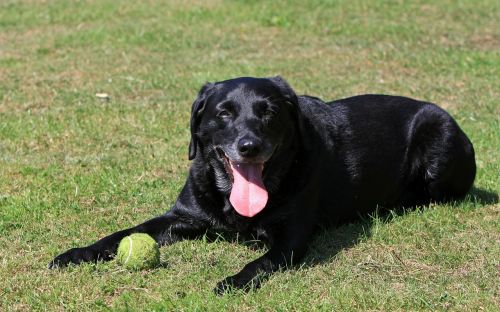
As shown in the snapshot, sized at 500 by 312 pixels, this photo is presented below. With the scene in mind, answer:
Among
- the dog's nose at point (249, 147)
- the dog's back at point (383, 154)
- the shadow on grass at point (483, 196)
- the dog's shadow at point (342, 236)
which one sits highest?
the dog's nose at point (249, 147)

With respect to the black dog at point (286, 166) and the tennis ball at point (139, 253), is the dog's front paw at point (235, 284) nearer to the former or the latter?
the black dog at point (286, 166)

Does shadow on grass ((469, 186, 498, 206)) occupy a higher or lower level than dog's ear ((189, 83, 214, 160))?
lower

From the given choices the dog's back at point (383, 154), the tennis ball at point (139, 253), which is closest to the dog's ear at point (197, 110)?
the dog's back at point (383, 154)

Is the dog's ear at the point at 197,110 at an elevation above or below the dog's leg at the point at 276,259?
above

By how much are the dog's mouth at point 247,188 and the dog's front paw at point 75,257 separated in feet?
2.94

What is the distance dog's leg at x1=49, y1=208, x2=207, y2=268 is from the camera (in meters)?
4.91

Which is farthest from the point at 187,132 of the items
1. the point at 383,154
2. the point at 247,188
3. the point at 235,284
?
the point at 235,284

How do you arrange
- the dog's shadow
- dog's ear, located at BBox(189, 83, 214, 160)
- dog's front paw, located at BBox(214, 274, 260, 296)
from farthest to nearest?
dog's ear, located at BBox(189, 83, 214, 160)
the dog's shadow
dog's front paw, located at BBox(214, 274, 260, 296)

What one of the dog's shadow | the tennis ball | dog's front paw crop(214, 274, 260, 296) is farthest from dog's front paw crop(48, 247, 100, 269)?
the dog's shadow

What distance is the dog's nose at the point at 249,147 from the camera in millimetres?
4770

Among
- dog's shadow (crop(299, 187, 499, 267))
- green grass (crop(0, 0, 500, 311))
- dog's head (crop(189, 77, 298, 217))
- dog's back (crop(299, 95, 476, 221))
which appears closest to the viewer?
green grass (crop(0, 0, 500, 311))

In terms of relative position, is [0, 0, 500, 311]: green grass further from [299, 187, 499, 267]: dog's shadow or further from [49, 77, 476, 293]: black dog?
[49, 77, 476, 293]: black dog

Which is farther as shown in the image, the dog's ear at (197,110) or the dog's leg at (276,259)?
the dog's ear at (197,110)

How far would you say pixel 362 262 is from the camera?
493cm
